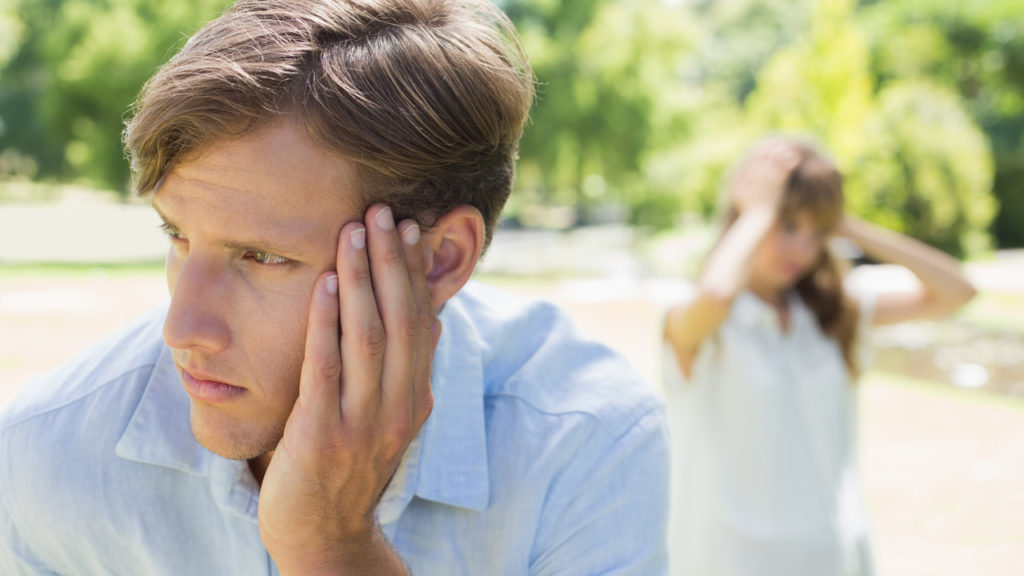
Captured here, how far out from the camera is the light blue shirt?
6.40 feet

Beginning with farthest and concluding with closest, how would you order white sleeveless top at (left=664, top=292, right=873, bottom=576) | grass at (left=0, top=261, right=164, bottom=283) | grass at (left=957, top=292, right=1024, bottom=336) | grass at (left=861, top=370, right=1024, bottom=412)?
1. grass at (left=0, top=261, right=164, bottom=283)
2. grass at (left=957, top=292, right=1024, bottom=336)
3. grass at (left=861, top=370, right=1024, bottom=412)
4. white sleeveless top at (left=664, top=292, right=873, bottom=576)

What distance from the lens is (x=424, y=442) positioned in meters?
2.12

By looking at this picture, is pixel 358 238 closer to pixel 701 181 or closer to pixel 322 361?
pixel 322 361

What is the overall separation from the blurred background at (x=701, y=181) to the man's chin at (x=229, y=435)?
511cm

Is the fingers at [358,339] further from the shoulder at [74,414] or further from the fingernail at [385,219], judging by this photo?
the shoulder at [74,414]

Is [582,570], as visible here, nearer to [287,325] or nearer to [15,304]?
[287,325]

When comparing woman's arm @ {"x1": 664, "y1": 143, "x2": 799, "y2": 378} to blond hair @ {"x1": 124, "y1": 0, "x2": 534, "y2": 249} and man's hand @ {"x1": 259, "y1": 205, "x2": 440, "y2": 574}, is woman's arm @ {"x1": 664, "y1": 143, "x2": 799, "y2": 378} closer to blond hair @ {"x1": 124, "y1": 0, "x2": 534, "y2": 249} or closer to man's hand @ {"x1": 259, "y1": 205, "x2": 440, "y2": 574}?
blond hair @ {"x1": 124, "y1": 0, "x2": 534, "y2": 249}

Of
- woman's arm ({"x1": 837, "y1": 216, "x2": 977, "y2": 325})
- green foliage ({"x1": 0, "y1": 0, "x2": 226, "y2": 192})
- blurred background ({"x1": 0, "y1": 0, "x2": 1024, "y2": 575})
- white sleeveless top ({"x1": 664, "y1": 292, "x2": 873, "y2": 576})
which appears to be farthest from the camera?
green foliage ({"x1": 0, "y1": 0, "x2": 226, "y2": 192})

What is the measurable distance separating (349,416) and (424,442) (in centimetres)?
32

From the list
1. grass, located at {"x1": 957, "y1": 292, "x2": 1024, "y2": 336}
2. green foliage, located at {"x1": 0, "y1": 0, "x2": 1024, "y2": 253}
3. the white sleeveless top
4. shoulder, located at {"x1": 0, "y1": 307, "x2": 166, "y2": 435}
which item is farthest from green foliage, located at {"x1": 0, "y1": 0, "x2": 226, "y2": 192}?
shoulder, located at {"x1": 0, "y1": 307, "x2": 166, "y2": 435}

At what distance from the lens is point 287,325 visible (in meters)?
1.88

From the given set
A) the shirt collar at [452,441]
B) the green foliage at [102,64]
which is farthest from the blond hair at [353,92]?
the green foliage at [102,64]

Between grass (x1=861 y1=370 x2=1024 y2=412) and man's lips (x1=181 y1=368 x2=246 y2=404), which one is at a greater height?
man's lips (x1=181 y1=368 x2=246 y2=404)

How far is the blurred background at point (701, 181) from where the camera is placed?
28.3 feet
